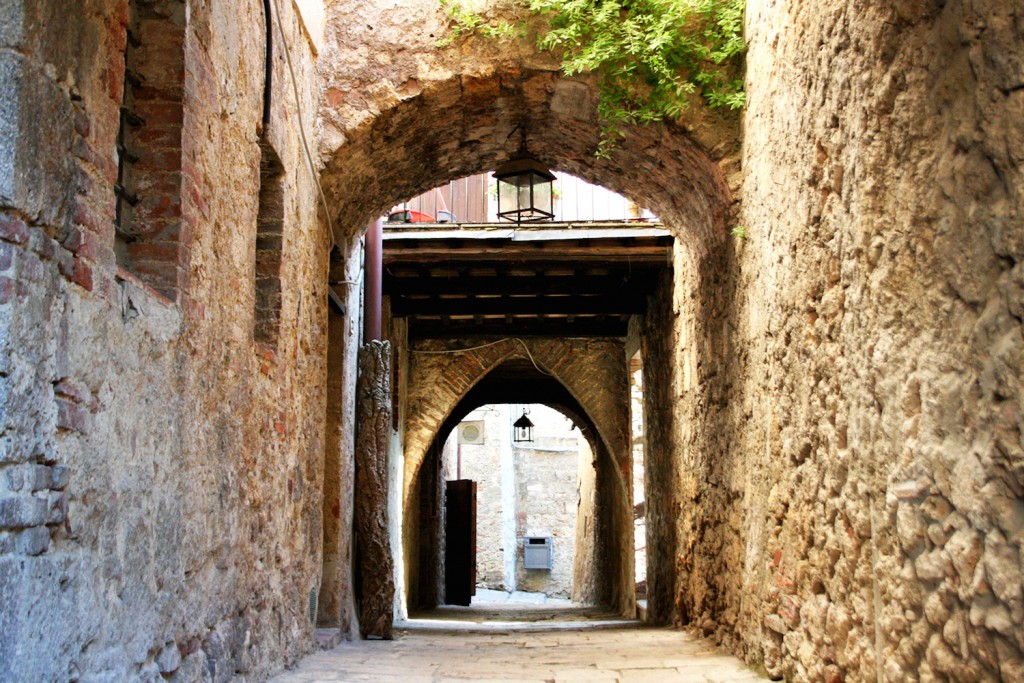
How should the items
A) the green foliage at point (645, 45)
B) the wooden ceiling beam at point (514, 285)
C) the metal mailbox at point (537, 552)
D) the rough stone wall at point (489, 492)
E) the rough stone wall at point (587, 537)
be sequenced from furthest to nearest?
the metal mailbox at point (537, 552) < the rough stone wall at point (489, 492) < the rough stone wall at point (587, 537) < the wooden ceiling beam at point (514, 285) < the green foliage at point (645, 45)

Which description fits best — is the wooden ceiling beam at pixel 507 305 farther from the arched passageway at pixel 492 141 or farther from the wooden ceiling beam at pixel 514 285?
the arched passageway at pixel 492 141

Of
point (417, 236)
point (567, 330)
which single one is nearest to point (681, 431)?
point (417, 236)

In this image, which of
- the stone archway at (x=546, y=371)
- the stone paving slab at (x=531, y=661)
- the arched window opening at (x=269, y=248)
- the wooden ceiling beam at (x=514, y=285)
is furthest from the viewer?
the stone archway at (x=546, y=371)

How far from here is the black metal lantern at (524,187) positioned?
19.6ft

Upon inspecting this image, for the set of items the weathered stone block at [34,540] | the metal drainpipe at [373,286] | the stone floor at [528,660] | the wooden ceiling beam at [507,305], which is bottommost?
the stone floor at [528,660]

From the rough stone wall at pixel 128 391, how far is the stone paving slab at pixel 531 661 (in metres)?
0.37

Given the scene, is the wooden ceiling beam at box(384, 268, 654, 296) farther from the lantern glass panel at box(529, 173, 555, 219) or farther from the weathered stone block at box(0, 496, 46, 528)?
the weathered stone block at box(0, 496, 46, 528)

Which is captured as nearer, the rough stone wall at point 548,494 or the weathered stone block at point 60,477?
the weathered stone block at point 60,477

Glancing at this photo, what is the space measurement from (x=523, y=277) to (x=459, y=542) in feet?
19.2

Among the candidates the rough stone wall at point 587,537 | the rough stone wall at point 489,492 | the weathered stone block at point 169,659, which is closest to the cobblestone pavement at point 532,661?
the weathered stone block at point 169,659

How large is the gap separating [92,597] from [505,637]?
4.87 metres

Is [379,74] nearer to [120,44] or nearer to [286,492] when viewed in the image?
[286,492]

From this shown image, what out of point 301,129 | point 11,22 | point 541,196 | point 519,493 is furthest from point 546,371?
point 519,493

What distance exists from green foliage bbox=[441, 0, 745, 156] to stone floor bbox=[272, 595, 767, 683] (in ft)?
8.54
